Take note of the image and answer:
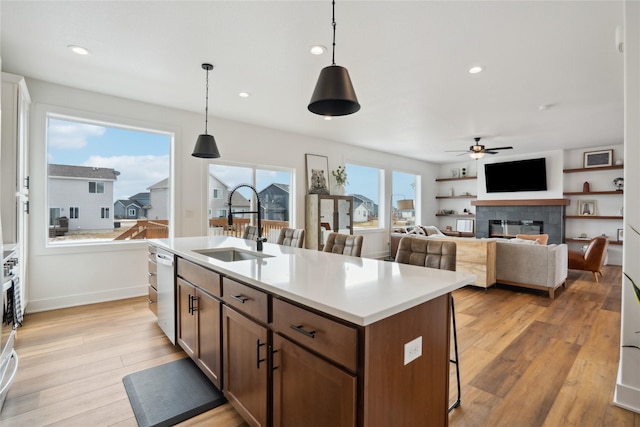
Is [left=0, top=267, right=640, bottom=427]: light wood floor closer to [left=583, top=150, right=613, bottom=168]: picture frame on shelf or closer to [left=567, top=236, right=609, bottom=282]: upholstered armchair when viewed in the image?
[left=567, top=236, right=609, bottom=282]: upholstered armchair

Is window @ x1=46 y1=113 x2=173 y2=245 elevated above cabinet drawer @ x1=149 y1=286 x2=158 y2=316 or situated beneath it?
elevated above

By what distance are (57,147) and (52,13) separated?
206cm

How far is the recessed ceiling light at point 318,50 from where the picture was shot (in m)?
2.77

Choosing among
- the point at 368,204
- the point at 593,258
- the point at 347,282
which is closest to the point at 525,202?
the point at 593,258

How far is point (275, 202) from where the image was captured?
19.6ft

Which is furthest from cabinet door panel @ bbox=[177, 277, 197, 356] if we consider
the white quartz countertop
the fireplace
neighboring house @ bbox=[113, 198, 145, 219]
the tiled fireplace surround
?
the tiled fireplace surround

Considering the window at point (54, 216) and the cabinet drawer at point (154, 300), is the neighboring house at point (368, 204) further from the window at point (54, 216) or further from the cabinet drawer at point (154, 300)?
the window at point (54, 216)

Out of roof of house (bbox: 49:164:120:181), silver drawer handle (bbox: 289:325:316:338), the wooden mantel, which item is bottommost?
silver drawer handle (bbox: 289:325:316:338)

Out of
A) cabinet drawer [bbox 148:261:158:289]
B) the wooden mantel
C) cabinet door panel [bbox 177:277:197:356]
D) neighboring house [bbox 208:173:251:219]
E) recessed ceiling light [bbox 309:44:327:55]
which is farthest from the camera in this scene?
the wooden mantel

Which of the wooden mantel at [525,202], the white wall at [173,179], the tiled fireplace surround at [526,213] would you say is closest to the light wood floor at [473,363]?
the white wall at [173,179]

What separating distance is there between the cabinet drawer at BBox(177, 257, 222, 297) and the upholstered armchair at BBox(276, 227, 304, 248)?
1.21m

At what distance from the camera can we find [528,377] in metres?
2.32

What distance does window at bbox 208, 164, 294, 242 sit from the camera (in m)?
5.10

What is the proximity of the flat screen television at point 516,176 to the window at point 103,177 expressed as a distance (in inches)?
308
